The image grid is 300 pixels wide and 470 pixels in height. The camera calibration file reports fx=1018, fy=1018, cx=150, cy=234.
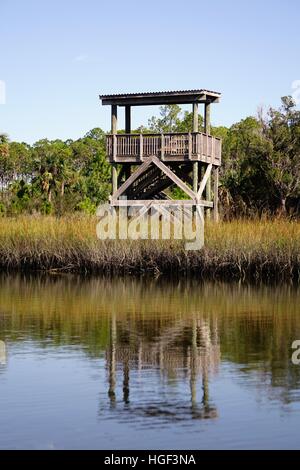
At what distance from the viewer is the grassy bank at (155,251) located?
86.9ft

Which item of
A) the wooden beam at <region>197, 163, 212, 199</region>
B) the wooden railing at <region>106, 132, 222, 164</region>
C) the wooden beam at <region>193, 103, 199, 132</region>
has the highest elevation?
the wooden beam at <region>193, 103, 199, 132</region>

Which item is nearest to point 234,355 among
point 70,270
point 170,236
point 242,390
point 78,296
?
point 242,390

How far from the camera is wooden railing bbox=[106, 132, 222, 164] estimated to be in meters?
31.5

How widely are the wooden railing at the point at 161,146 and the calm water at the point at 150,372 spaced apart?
32.7 ft

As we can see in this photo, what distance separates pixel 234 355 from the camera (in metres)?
14.3

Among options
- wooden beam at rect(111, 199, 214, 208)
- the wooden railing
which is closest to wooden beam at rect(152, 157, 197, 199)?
the wooden railing

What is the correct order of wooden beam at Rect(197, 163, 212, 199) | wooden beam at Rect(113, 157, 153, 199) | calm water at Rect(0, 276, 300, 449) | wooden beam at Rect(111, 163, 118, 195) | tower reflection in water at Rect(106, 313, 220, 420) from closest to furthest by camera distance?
calm water at Rect(0, 276, 300, 449)
tower reflection in water at Rect(106, 313, 220, 420)
wooden beam at Rect(113, 157, 153, 199)
wooden beam at Rect(197, 163, 212, 199)
wooden beam at Rect(111, 163, 118, 195)

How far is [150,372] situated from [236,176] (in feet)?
92.9

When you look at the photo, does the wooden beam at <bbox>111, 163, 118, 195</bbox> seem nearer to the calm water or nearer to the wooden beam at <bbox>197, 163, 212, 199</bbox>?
the wooden beam at <bbox>197, 163, 212, 199</bbox>

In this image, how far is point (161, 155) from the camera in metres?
31.9

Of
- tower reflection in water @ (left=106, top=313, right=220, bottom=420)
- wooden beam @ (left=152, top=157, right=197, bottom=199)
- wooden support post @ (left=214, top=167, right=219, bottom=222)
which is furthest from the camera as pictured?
wooden support post @ (left=214, top=167, right=219, bottom=222)

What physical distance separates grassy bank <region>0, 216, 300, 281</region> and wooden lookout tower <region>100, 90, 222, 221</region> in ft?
7.83
